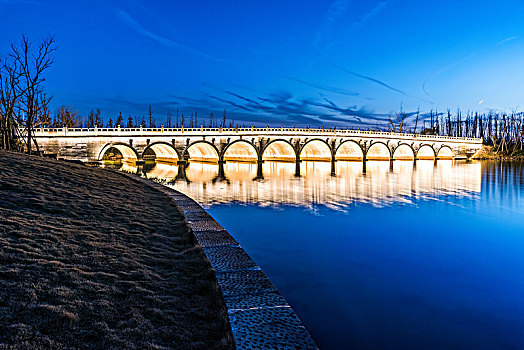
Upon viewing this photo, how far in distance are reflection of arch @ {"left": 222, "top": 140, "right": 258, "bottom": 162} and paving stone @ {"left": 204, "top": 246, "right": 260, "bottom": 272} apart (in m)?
48.5

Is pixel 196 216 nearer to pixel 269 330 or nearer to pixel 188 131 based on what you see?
pixel 269 330

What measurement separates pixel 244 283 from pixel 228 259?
1259 millimetres

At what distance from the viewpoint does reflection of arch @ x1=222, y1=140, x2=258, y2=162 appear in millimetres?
58719

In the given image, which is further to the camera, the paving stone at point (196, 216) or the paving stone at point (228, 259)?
the paving stone at point (196, 216)

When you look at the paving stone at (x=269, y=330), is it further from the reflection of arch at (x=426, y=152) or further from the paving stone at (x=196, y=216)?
the reflection of arch at (x=426, y=152)

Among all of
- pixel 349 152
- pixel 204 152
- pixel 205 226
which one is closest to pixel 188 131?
pixel 204 152

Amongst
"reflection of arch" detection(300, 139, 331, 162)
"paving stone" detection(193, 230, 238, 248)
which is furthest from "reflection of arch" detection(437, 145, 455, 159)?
"paving stone" detection(193, 230, 238, 248)

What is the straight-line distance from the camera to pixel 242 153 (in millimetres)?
63469

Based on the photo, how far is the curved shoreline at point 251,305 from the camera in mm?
4215

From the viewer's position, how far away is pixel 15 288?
4500 millimetres

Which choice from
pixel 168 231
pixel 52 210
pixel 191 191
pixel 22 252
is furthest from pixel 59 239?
pixel 191 191

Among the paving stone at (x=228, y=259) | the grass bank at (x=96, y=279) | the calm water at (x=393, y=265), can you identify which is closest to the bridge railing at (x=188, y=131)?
the calm water at (x=393, y=265)

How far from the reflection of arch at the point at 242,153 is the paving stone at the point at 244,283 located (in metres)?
49.9

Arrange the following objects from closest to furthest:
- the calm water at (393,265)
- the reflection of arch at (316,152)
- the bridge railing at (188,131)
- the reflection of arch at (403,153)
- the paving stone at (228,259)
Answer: the calm water at (393,265) < the paving stone at (228,259) < the bridge railing at (188,131) < the reflection of arch at (316,152) < the reflection of arch at (403,153)
